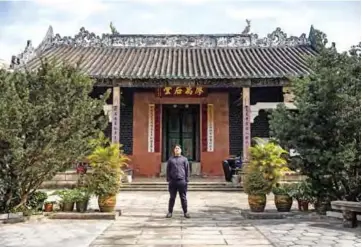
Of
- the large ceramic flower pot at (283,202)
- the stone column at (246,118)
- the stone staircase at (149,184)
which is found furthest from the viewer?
the stone column at (246,118)

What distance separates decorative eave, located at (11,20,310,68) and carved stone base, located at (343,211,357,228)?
1276 cm

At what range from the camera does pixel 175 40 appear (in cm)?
1978

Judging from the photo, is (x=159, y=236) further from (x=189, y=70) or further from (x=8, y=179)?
(x=189, y=70)

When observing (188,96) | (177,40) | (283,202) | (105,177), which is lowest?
(283,202)

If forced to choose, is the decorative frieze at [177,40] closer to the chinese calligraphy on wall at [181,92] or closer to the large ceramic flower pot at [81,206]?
the chinese calligraphy on wall at [181,92]

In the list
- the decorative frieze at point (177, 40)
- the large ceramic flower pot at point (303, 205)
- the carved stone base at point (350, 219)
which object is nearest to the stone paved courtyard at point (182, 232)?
the carved stone base at point (350, 219)

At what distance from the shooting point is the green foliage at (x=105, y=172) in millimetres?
8703

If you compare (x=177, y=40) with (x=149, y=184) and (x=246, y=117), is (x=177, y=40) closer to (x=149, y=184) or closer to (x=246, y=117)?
(x=246, y=117)

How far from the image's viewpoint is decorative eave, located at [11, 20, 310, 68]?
1956 centimetres

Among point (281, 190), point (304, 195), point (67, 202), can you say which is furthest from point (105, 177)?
point (304, 195)

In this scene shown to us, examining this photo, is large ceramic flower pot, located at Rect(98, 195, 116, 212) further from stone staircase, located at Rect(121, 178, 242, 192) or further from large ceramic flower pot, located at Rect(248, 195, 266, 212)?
stone staircase, located at Rect(121, 178, 242, 192)

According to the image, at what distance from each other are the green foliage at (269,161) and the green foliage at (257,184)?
0.07 meters

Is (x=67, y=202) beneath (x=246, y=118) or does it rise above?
beneath

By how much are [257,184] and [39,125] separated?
4.03 m
